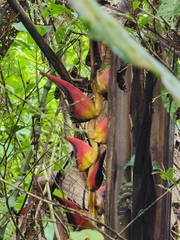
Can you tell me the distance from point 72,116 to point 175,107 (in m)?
0.18

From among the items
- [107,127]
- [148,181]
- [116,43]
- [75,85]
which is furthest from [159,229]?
[116,43]

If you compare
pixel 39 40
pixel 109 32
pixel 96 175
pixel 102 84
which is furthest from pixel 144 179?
pixel 109 32

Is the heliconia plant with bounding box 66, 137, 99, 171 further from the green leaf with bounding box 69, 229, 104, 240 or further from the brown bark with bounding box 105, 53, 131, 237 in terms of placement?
the green leaf with bounding box 69, 229, 104, 240

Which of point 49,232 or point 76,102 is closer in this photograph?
point 76,102

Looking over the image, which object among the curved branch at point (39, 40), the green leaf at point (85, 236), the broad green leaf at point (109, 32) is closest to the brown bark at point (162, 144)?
the curved branch at point (39, 40)

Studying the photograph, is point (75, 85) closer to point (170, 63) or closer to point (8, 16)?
point (170, 63)

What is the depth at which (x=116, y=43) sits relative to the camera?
81 mm

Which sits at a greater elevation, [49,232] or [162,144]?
[162,144]

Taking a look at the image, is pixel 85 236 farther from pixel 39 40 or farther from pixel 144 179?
pixel 39 40

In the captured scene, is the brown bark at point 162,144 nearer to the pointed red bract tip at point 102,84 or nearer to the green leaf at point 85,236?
the pointed red bract tip at point 102,84

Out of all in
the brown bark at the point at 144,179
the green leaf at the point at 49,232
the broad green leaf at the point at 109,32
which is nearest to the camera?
Answer: the broad green leaf at the point at 109,32

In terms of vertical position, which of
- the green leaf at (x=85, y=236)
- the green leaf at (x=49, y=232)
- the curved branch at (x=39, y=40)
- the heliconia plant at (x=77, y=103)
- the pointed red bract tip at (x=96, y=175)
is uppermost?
the curved branch at (x=39, y=40)

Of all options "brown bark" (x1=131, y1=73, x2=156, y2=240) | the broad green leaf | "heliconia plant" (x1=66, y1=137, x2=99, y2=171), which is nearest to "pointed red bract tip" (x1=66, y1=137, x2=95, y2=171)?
"heliconia plant" (x1=66, y1=137, x2=99, y2=171)

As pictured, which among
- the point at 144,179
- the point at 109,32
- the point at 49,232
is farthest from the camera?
the point at 49,232
